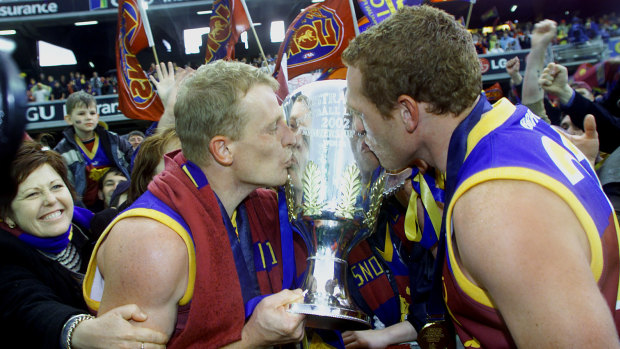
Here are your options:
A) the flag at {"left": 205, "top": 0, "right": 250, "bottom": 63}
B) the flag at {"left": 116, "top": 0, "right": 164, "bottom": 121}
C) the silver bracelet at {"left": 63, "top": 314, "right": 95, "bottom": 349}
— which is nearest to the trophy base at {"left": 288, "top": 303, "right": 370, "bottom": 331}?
the silver bracelet at {"left": 63, "top": 314, "right": 95, "bottom": 349}

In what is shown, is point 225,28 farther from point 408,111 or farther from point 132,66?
point 408,111

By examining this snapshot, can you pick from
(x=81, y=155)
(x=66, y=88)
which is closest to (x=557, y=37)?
(x=66, y=88)

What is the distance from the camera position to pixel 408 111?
5.38 ft

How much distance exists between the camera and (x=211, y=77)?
1.90 meters

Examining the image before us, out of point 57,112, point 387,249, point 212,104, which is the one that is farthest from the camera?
point 57,112

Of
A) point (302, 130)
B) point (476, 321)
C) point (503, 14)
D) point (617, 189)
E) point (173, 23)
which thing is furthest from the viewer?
point (503, 14)

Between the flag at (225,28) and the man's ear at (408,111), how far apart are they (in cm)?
313

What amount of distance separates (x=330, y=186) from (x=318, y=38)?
2433mm

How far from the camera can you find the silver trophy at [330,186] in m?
1.77

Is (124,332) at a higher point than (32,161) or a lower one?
lower

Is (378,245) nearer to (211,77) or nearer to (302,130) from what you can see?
(302,130)

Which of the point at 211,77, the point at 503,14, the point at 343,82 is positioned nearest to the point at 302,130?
the point at 343,82

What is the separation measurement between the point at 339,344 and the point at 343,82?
3.32 feet

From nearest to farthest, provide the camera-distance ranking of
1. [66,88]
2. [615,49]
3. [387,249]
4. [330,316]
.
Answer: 1. [330,316]
2. [387,249]
3. [615,49]
4. [66,88]
